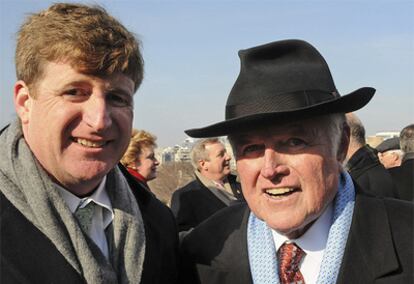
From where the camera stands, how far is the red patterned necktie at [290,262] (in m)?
2.43

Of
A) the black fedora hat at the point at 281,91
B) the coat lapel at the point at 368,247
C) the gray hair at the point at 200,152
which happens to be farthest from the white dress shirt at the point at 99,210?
the gray hair at the point at 200,152

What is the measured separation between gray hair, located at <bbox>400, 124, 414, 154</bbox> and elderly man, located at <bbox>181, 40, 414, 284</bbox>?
122 inches

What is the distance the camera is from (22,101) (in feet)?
7.52

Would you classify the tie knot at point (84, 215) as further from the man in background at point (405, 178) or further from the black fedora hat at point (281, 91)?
the man in background at point (405, 178)

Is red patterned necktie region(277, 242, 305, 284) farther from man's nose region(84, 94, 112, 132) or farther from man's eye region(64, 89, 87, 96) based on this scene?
man's eye region(64, 89, 87, 96)

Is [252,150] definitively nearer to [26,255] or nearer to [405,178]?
[26,255]

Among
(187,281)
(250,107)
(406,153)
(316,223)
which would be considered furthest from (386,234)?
(406,153)

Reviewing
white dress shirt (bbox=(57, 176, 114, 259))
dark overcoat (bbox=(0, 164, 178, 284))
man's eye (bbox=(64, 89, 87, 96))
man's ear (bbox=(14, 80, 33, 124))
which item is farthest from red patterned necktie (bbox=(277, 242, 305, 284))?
man's ear (bbox=(14, 80, 33, 124))

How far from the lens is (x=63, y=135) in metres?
2.20

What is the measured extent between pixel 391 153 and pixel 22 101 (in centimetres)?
557

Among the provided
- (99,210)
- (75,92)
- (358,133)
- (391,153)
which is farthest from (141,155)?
(75,92)

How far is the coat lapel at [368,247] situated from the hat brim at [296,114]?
1.64ft

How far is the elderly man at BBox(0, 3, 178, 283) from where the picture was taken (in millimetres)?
2143

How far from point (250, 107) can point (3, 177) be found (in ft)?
3.65
